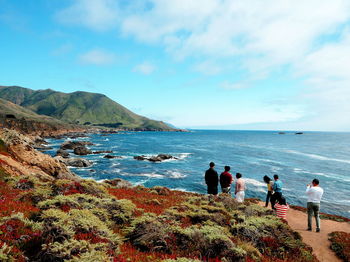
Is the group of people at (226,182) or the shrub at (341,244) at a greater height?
the group of people at (226,182)

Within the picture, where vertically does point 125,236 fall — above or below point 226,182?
below

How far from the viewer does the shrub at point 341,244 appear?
30.7 ft

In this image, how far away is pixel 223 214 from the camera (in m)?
10.6

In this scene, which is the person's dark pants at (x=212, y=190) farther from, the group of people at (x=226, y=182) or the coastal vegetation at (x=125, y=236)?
the coastal vegetation at (x=125, y=236)

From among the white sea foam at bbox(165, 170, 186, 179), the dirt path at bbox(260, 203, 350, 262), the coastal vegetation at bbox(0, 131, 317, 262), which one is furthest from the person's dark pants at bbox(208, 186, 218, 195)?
the white sea foam at bbox(165, 170, 186, 179)

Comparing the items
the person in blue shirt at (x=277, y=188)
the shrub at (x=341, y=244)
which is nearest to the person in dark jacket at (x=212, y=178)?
the person in blue shirt at (x=277, y=188)

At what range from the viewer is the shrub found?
9.35m

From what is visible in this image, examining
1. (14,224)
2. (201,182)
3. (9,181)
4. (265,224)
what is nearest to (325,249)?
(265,224)

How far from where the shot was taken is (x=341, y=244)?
1014 cm

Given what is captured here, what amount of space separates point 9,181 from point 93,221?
11.4 m

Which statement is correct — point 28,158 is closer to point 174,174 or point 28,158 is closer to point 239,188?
point 174,174

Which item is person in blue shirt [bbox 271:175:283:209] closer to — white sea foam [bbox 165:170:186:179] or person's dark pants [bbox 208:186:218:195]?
person's dark pants [bbox 208:186:218:195]

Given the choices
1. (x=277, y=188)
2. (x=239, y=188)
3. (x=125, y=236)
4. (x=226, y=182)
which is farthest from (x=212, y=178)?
(x=125, y=236)

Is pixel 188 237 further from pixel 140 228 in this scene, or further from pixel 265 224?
pixel 265 224
